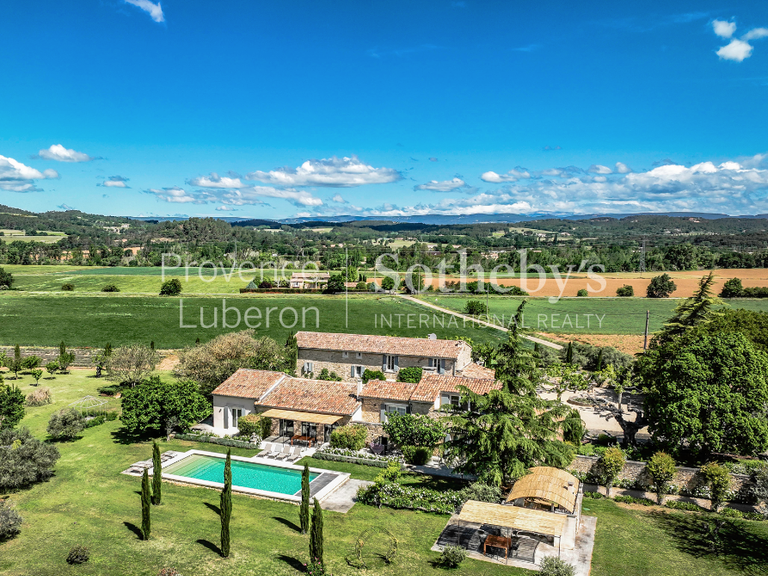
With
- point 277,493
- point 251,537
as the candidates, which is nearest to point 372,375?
point 277,493

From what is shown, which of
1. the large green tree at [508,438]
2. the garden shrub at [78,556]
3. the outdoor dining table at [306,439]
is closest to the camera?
the garden shrub at [78,556]

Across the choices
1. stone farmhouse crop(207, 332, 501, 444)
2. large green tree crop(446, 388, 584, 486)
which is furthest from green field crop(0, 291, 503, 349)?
large green tree crop(446, 388, 584, 486)

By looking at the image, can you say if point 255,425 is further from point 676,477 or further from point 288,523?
point 676,477

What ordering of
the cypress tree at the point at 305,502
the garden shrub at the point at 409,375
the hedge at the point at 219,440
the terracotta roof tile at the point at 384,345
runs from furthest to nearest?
the terracotta roof tile at the point at 384,345 < the garden shrub at the point at 409,375 < the hedge at the point at 219,440 < the cypress tree at the point at 305,502

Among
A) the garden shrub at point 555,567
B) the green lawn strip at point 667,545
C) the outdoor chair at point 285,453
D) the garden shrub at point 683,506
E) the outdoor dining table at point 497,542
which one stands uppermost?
the garden shrub at point 555,567

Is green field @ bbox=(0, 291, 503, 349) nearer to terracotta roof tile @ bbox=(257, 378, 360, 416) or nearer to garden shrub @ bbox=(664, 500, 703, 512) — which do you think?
terracotta roof tile @ bbox=(257, 378, 360, 416)

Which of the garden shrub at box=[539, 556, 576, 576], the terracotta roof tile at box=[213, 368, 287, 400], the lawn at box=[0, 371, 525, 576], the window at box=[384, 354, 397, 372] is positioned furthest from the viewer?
the window at box=[384, 354, 397, 372]

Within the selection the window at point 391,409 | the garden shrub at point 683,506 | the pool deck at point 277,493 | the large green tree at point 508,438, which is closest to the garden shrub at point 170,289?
the pool deck at point 277,493

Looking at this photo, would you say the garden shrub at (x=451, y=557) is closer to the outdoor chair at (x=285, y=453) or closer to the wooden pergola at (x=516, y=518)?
the wooden pergola at (x=516, y=518)
